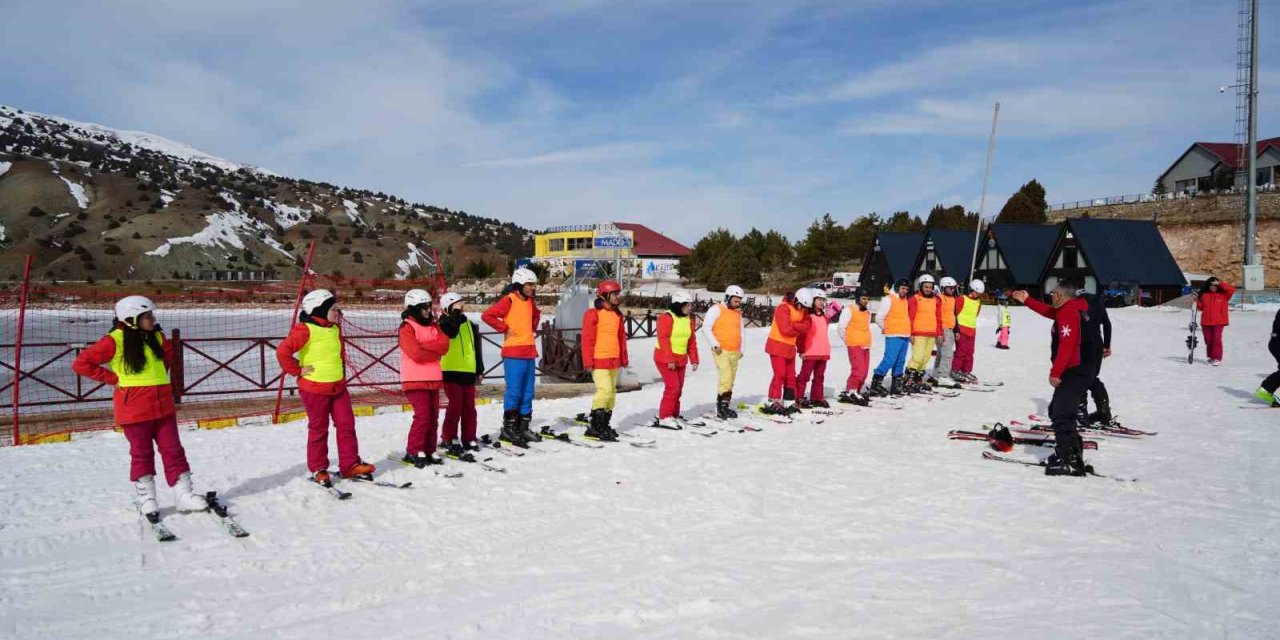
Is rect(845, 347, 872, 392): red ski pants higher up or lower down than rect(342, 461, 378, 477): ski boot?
higher up

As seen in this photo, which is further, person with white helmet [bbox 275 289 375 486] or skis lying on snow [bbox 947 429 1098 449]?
skis lying on snow [bbox 947 429 1098 449]

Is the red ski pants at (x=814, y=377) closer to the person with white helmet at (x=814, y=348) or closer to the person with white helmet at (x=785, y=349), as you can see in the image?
the person with white helmet at (x=814, y=348)

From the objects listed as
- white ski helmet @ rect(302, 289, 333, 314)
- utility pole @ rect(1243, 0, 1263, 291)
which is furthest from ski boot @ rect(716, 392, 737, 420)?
utility pole @ rect(1243, 0, 1263, 291)

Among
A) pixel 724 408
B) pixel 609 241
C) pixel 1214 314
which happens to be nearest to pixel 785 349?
pixel 724 408

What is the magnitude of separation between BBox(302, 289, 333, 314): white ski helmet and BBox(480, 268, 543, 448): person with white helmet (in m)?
2.13

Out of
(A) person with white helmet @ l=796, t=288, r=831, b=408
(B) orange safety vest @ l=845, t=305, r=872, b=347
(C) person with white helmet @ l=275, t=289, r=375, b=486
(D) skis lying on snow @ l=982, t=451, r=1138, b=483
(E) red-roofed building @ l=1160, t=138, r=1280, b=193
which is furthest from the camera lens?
(E) red-roofed building @ l=1160, t=138, r=1280, b=193

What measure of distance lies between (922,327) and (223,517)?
37.9ft

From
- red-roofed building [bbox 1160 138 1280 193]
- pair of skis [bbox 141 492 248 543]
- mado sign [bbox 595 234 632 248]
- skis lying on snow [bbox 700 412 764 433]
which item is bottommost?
pair of skis [bbox 141 492 248 543]

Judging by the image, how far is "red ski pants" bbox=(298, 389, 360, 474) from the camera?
707cm

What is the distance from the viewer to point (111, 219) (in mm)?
87562

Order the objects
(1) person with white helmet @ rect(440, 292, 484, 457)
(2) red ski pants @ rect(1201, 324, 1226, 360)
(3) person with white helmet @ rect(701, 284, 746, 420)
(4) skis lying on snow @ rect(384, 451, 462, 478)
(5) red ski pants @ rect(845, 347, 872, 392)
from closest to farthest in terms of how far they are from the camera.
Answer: (4) skis lying on snow @ rect(384, 451, 462, 478) < (1) person with white helmet @ rect(440, 292, 484, 457) < (3) person with white helmet @ rect(701, 284, 746, 420) < (5) red ski pants @ rect(845, 347, 872, 392) < (2) red ski pants @ rect(1201, 324, 1226, 360)

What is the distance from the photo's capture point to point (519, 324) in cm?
904

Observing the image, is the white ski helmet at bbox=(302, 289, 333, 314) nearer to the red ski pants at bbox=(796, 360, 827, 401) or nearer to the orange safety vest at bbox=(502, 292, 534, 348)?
the orange safety vest at bbox=(502, 292, 534, 348)

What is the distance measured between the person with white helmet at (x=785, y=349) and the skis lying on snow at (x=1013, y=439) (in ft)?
8.56
